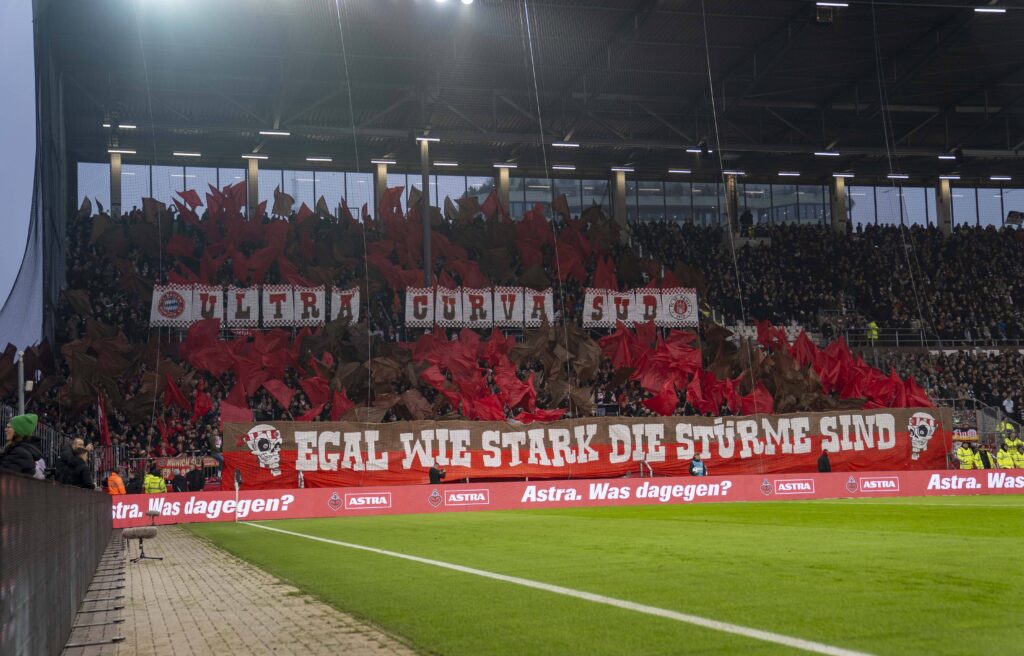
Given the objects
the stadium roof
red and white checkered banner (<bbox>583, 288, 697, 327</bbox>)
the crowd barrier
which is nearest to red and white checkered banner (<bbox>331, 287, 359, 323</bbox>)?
the stadium roof

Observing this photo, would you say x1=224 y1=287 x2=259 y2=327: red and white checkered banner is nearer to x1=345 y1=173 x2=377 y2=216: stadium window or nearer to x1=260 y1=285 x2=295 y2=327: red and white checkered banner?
x1=260 y1=285 x2=295 y2=327: red and white checkered banner

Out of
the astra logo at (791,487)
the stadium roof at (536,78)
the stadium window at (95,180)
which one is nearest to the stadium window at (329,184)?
the stadium roof at (536,78)

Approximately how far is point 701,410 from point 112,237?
2381 cm

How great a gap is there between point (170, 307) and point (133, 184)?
1466 cm

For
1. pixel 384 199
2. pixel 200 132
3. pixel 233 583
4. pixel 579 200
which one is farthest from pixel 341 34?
pixel 233 583

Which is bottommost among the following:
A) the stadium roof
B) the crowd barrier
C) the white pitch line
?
the white pitch line

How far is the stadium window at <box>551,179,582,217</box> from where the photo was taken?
6088 cm

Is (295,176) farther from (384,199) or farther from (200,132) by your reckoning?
(384,199)

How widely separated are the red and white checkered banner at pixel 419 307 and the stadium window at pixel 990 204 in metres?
39.8

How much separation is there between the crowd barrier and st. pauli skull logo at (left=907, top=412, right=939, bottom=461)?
34.1m

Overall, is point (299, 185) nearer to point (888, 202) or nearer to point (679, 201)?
point (679, 201)

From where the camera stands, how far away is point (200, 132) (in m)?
49.5

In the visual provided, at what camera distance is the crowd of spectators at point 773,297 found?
37.5 meters

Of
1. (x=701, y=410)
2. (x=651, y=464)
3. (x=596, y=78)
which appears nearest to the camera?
(x=651, y=464)
